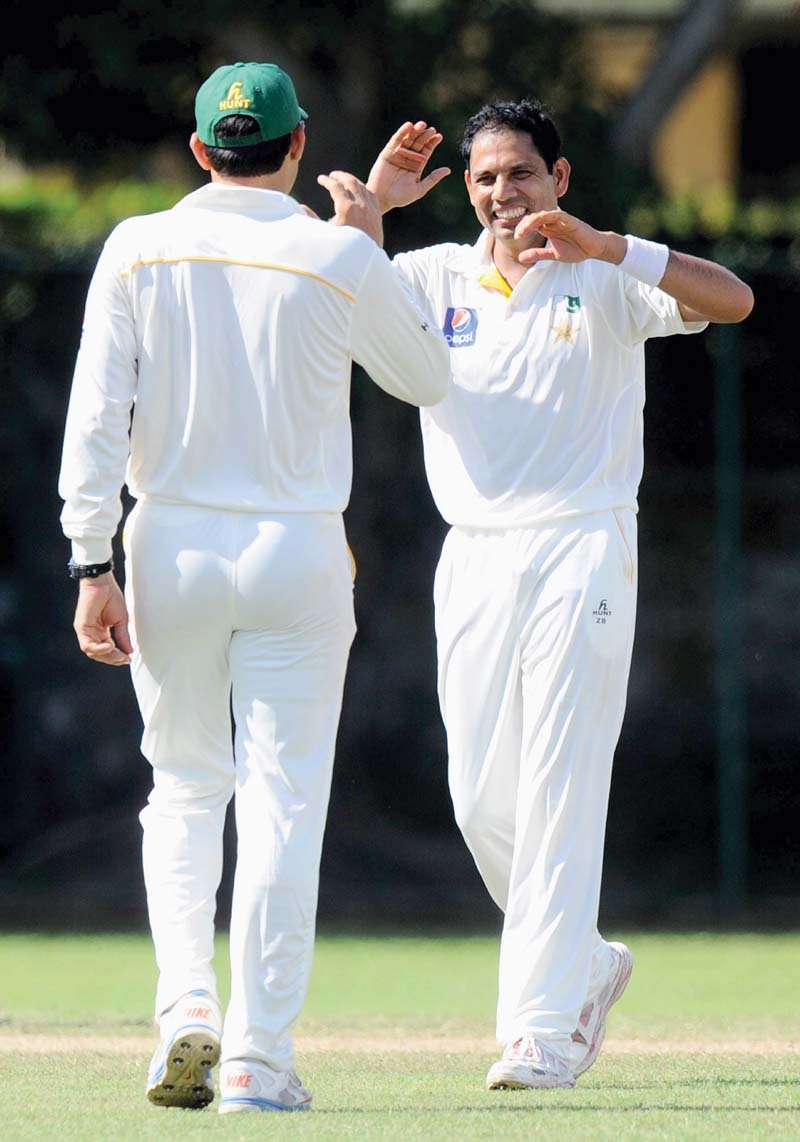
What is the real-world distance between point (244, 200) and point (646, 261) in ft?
3.15

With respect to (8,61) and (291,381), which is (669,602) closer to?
(8,61)

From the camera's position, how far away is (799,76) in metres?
19.2

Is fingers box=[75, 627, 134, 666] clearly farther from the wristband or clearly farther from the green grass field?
the wristband

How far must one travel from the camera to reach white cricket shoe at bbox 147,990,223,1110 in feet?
14.7

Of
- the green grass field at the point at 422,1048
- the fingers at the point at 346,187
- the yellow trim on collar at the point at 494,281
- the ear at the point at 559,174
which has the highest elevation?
the ear at the point at 559,174

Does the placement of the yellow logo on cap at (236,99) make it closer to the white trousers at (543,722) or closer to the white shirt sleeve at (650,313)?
the white shirt sleeve at (650,313)

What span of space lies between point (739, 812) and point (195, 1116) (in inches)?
224

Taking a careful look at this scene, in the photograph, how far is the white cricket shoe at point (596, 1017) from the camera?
5125mm

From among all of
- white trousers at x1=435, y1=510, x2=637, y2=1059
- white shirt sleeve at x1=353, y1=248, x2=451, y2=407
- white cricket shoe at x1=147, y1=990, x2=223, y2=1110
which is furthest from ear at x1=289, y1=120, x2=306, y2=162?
white cricket shoe at x1=147, y1=990, x2=223, y2=1110

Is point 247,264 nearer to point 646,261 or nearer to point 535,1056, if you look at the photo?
point 646,261

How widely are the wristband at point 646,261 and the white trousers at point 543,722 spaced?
1.83 ft

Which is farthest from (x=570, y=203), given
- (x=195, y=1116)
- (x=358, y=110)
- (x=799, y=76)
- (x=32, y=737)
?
(x=799, y=76)

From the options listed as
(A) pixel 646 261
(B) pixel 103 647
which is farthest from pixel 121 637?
(A) pixel 646 261

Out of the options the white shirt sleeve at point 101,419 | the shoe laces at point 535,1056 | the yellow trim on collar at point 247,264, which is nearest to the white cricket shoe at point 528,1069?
the shoe laces at point 535,1056
